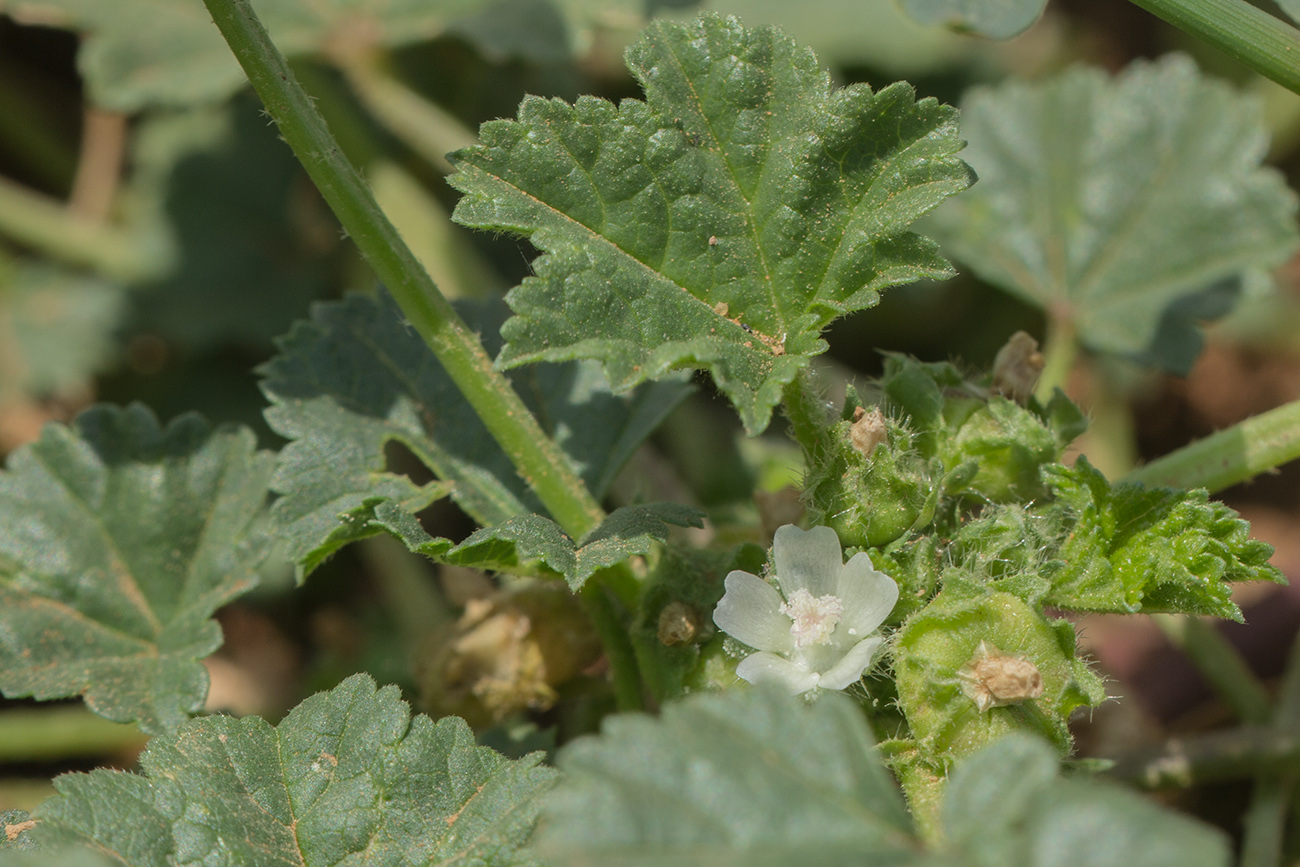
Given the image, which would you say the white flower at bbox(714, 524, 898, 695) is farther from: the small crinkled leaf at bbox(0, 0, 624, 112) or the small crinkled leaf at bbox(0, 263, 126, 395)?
the small crinkled leaf at bbox(0, 263, 126, 395)

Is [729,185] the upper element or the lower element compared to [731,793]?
upper

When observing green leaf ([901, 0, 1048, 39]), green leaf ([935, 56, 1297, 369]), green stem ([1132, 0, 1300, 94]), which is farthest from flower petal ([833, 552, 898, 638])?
green leaf ([935, 56, 1297, 369])

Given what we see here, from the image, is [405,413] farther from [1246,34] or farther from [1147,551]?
[1246,34]

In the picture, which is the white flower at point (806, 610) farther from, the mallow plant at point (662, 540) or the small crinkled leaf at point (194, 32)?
the small crinkled leaf at point (194, 32)

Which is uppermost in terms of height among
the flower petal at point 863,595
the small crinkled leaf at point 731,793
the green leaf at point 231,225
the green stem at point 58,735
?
the small crinkled leaf at point 731,793

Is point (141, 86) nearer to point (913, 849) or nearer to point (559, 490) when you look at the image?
point (559, 490)

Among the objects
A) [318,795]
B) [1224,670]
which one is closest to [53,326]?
[318,795]

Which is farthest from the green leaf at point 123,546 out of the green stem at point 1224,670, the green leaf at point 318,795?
the green stem at point 1224,670
